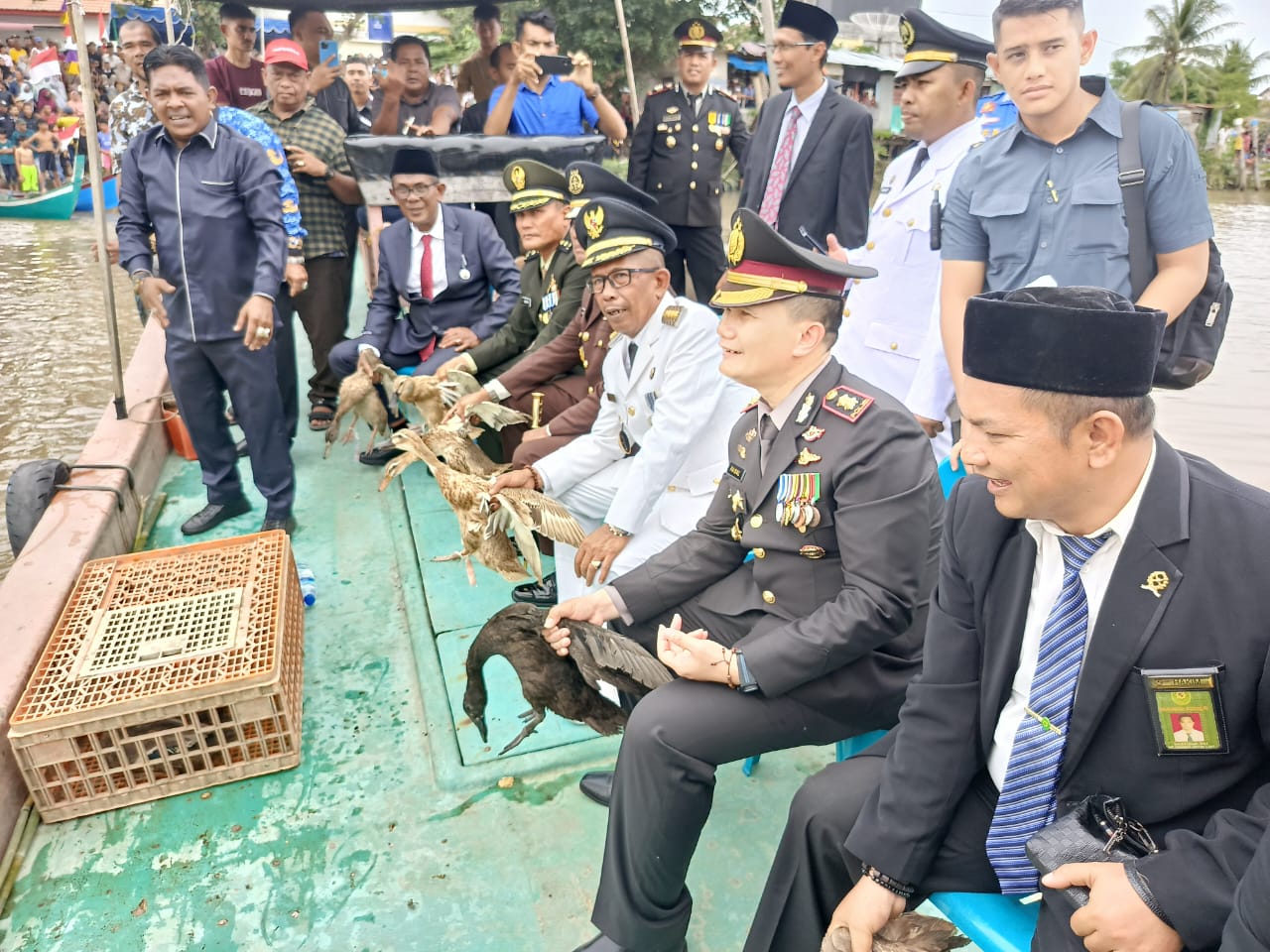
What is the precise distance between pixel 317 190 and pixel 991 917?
5036 mm

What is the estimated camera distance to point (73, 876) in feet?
7.45

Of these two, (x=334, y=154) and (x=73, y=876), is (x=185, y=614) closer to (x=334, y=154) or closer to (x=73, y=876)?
(x=73, y=876)

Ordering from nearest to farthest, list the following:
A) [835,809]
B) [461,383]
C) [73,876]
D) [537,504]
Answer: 1. [835,809]
2. [73,876]
3. [537,504]
4. [461,383]

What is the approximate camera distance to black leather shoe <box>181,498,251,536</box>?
13.5ft

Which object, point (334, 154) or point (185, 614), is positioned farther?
point (334, 154)

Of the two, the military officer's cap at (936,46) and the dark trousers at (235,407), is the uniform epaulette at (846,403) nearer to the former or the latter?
the military officer's cap at (936,46)

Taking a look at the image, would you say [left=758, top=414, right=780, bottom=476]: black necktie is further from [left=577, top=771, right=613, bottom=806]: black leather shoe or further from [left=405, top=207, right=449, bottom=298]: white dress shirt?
[left=405, top=207, right=449, bottom=298]: white dress shirt

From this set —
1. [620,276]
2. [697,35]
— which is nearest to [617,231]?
[620,276]

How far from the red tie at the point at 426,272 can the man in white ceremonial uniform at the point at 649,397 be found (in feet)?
5.53

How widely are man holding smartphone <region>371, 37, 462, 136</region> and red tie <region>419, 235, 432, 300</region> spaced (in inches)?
65.6

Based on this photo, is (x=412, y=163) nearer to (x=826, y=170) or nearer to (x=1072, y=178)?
(x=826, y=170)

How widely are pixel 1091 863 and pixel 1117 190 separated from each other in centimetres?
178

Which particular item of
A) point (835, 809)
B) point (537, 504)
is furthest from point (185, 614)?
point (835, 809)

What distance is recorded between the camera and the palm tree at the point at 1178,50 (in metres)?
31.2
